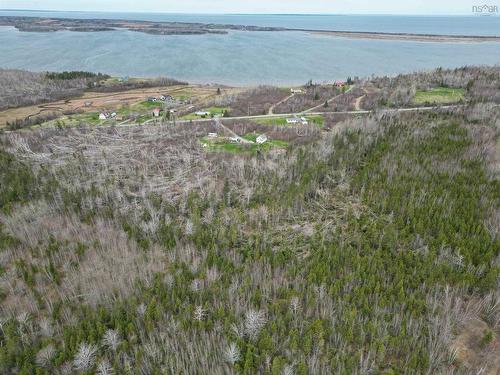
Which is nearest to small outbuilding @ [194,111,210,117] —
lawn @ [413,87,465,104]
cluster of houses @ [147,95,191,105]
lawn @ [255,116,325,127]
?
lawn @ [255,116,325,127]

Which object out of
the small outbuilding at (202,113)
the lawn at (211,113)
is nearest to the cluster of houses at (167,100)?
the lawn at (211,113)

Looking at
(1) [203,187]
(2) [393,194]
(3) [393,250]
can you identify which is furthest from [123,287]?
(2) [393,194]

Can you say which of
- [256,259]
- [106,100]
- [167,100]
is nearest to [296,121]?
[167,100]

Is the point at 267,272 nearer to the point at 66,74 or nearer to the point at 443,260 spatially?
the point at 443,260

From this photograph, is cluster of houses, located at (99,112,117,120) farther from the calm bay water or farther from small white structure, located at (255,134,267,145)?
the calm bay water

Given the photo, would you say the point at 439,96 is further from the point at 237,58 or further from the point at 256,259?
the point at 237,58

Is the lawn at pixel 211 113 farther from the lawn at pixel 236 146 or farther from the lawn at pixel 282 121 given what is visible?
the lawn at pixel 236 146
